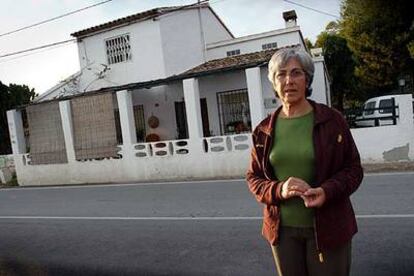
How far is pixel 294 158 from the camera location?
2301 millimetres

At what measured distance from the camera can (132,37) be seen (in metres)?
18.6

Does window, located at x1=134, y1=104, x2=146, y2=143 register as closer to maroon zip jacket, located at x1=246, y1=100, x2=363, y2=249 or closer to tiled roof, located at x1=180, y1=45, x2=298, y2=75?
tiled roof, located at x1=180, y1=45, x2=298, y2=75

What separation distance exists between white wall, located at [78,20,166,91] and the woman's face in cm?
1585

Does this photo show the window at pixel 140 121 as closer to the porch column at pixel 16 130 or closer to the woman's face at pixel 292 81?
the porch column at pixel 16 130

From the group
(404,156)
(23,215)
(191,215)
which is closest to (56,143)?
(23,215)

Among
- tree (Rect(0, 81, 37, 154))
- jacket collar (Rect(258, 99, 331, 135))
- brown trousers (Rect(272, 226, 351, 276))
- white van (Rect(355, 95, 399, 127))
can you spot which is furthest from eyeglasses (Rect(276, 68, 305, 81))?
tree (Rect(0, 81, 37, 154))

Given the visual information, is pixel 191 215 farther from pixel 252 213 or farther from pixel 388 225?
pixel 388 225

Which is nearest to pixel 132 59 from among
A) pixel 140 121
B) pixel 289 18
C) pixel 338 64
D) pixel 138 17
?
pixel 138 17

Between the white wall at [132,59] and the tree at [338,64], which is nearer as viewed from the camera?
the white wall at [132,59]

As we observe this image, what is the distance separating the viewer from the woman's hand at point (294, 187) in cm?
221

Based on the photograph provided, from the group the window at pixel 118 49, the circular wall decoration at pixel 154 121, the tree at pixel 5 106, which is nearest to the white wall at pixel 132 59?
the window at pixel 118 49

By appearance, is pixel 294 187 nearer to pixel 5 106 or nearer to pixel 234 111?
pixel 234 111

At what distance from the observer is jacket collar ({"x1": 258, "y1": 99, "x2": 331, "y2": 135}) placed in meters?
2.30

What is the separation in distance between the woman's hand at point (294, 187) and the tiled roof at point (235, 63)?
11321 millimetres
